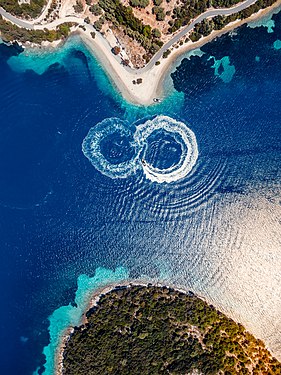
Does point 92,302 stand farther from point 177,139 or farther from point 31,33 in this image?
point 31,33

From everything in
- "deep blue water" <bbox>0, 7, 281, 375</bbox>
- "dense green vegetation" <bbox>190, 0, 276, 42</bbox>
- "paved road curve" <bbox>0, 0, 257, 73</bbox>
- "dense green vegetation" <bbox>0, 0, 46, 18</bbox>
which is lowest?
"deep blue water" <bbox>0, 7, 281, 375</bbox>

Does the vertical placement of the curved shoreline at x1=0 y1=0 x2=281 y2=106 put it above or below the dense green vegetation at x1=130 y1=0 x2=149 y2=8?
below

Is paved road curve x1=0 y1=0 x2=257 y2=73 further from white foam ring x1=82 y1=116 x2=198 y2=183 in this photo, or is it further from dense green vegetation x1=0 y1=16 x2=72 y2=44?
white foam ring x1=82 y1=116 x2=198 y2=183

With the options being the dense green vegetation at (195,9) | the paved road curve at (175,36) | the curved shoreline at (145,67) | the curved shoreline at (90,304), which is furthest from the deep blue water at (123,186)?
the paved road curve at (175,36)

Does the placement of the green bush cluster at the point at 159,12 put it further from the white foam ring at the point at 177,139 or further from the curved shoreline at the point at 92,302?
the curved shoreline at the point at 92,302

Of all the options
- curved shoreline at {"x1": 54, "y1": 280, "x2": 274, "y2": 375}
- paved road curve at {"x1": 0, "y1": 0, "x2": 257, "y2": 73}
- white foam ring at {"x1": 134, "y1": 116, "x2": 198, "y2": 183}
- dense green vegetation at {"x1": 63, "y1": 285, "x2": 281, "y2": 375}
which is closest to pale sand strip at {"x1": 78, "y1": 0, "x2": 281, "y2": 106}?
paved road curve at {"x1": 0, "y1": 0, "x2": 257, "y2": 73}

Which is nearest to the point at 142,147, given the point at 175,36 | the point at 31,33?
the point at 175,36

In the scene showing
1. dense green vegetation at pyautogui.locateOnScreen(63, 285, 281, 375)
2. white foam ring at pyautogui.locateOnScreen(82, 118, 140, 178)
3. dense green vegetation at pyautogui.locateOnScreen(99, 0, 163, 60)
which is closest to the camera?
→ dense green vegetation at pyautogui.locateOnScreen(63, 285, 281, 375)
